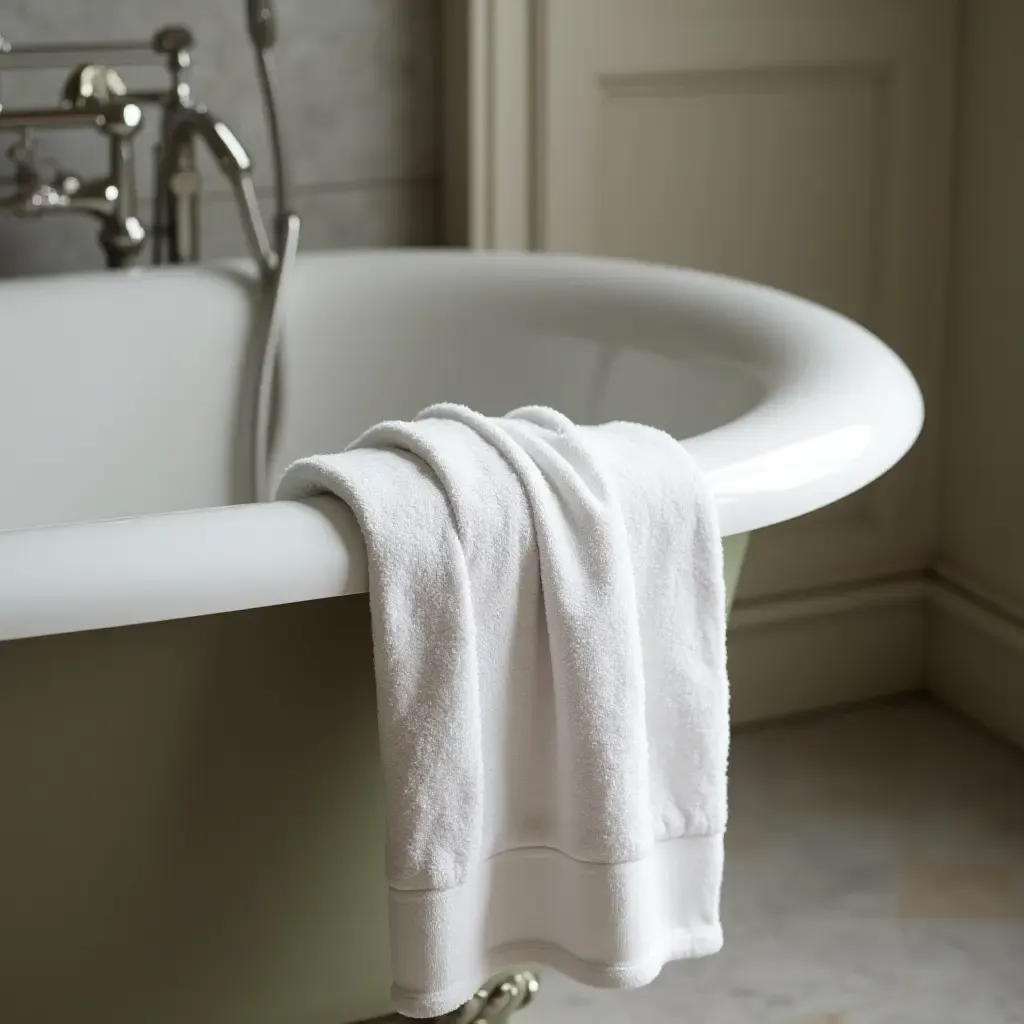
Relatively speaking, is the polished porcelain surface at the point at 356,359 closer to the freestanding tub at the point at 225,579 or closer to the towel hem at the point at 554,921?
the freestanding tub at the point at 225,579

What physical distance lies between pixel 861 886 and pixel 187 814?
971 mm

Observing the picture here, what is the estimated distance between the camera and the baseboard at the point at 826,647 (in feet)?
7.02

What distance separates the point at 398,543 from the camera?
0.92 meters

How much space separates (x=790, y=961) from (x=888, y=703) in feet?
2.16

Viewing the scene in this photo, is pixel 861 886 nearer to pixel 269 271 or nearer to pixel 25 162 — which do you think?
pixel 269 271

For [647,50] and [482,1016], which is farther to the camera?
[647,50]

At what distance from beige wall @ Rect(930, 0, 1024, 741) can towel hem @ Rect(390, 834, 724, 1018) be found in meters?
1.10

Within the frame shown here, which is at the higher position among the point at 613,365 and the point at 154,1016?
the point at 613,365

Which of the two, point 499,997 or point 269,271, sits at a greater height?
point 269,271

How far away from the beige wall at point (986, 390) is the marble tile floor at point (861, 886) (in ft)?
0.33

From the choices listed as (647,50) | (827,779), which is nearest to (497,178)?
(647,50)

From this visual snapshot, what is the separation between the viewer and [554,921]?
41.4 inches

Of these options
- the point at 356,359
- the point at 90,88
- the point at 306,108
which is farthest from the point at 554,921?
the point at 306,108

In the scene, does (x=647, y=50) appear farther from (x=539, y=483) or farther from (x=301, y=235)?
(x=539, y=483)
